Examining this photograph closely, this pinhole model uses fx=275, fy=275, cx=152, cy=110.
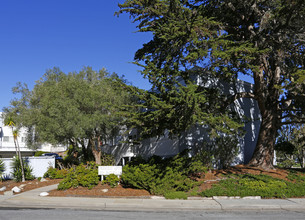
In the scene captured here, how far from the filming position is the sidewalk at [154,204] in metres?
10.1

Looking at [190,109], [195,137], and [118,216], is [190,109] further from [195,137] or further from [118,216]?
[195,137]

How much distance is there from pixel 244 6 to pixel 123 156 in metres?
16.8

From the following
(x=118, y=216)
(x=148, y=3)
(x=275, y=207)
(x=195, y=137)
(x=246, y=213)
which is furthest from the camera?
(x=195, y=137)

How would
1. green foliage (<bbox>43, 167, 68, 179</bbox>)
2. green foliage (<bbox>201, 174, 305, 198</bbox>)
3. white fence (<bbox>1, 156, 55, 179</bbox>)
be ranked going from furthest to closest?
white fence (<bbox>1, 156, 55, 179</bbox>), green foliage (<bbox>43, 167, 68, 179</bbox>), green foliage (<bbox>201, 174, 305, 198</bbox>)

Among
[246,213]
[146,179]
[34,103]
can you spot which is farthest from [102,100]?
[246,213]

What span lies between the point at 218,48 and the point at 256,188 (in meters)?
6.60

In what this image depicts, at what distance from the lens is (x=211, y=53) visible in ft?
41.0

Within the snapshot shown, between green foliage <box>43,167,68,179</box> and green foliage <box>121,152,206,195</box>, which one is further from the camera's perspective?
green foliage <box>43,167,68,179</box>

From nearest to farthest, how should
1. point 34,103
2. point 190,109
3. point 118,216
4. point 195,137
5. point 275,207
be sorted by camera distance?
1. point 118,216
2. point 275,207
3. point 190,109
4. point 195,137
5. point 34,103

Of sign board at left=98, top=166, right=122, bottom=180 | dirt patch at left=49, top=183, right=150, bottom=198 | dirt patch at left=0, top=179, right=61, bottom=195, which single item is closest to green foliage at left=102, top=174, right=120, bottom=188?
dirt patch at left=49, top=183, right=150, bottom=198

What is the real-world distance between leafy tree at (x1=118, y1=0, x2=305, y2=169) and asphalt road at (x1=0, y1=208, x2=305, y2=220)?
155 inches

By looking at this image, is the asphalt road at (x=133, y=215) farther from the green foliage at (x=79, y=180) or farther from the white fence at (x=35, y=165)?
the white fence at (x=35, y=165)

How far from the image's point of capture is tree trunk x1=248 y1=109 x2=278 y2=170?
16.6 m

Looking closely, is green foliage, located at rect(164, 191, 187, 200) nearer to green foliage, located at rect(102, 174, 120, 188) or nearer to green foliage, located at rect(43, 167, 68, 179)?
green foliage, located at rect(102, 174, 120, 188)
